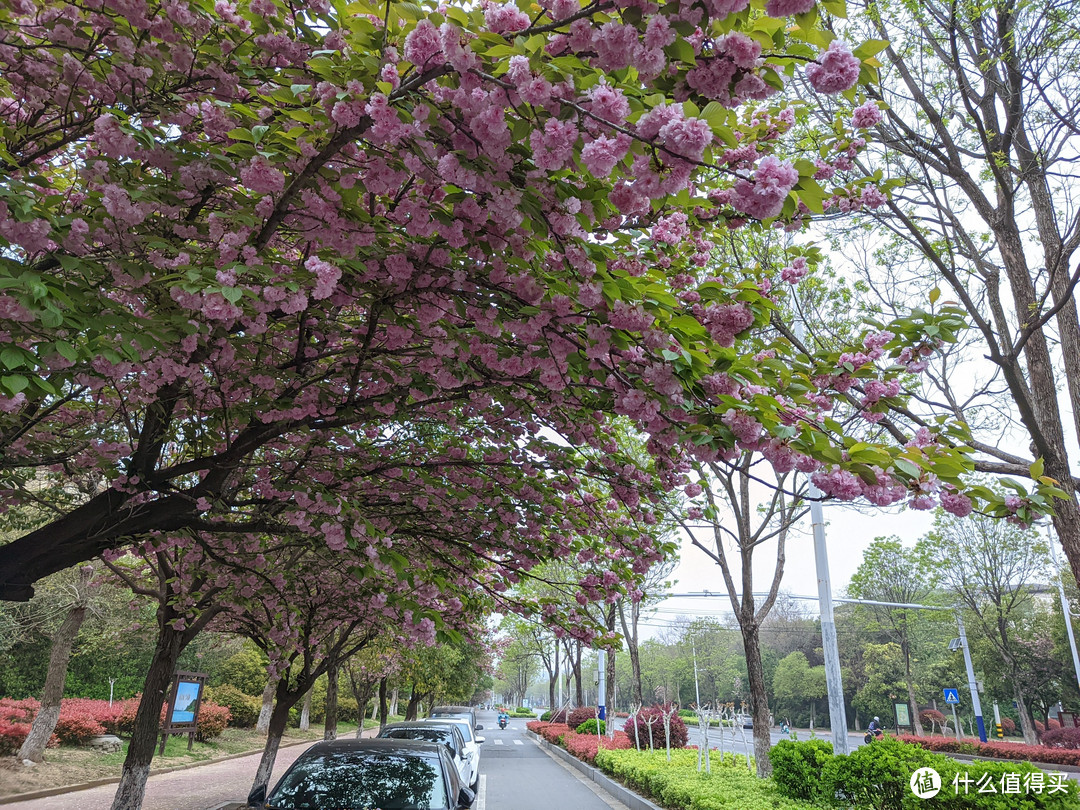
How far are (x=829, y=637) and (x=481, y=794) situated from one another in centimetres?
817

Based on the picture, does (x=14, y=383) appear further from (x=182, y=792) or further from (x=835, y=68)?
(x=182, y=792)

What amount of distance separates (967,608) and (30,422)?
41.9 metres

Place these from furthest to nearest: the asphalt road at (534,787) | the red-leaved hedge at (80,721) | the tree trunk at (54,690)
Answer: the red-leaved hedge at (80,721) < the tree trunk at (54,690) < the asphalt road at (534,787)

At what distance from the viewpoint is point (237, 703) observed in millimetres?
28359

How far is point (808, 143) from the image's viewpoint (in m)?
7.62

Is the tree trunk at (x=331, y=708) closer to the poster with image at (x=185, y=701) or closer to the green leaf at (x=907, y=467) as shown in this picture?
the poster with image at (x=185, y=701)

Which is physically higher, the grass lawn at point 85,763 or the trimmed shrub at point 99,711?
the trimmed shrub at point 99,711

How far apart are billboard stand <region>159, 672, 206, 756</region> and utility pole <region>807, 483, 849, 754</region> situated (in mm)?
15638

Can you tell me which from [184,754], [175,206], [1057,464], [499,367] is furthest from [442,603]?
[184,754]

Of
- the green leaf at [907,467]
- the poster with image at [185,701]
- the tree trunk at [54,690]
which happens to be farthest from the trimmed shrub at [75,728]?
the green leaf at [907,467]

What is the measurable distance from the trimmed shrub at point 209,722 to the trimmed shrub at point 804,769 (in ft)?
63.6

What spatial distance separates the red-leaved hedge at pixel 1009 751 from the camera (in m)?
22.4

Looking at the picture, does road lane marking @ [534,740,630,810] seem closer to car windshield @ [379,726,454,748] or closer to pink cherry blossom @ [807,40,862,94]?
car windshield @ [379,726,454,748]

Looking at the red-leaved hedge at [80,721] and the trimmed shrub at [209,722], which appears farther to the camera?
the trimmed shrub at [209,722]
